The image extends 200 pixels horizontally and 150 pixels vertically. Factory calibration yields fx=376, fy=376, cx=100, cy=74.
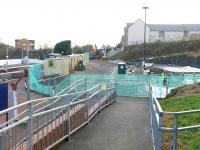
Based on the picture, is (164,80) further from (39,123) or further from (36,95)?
(39,123)

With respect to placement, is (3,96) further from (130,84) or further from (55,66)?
(55,66)

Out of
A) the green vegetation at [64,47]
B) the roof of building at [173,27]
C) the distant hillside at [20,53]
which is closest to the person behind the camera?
the green vegetation at [64,47]

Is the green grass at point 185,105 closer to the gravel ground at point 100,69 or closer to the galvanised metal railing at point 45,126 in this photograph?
the galvanised metal railing at point 45,126

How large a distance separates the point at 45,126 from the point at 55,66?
36.6 m

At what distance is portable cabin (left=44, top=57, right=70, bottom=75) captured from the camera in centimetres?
4291

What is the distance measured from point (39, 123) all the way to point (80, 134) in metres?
2.86

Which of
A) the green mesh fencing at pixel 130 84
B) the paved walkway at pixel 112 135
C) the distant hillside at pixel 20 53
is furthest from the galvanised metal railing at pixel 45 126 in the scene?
the distant hillside at pixel 20 53

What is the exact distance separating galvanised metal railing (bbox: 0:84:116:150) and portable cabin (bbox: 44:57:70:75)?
3111 cm

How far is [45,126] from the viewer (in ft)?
26.4

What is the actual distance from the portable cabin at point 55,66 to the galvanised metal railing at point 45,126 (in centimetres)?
3111

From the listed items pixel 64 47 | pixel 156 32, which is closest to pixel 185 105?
pixel 64 47


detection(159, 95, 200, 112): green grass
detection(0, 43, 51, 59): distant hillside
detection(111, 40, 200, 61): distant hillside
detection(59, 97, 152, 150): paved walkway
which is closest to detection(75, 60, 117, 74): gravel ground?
detection(111, 40, 200, 61): distant hillside

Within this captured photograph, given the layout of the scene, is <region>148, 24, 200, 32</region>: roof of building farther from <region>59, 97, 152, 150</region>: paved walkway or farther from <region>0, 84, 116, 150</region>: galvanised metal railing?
<region>0, 84, 116, 150</region>: galvanised metal railing

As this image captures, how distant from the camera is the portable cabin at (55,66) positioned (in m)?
42.9
